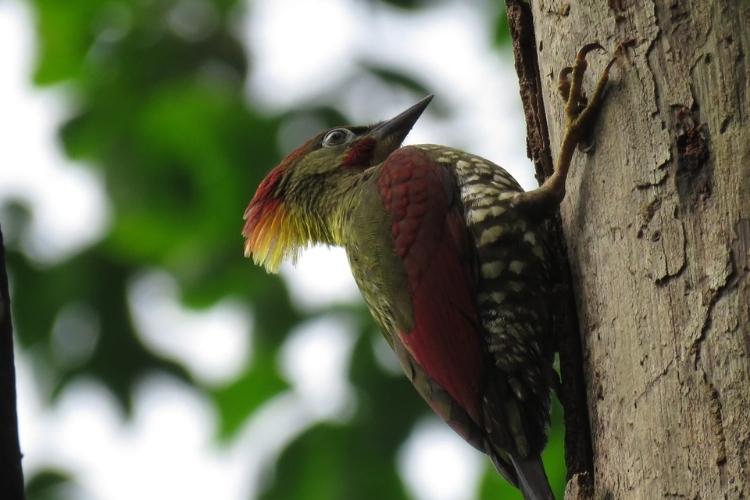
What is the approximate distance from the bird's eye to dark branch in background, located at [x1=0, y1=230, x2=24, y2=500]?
2854 millimetres

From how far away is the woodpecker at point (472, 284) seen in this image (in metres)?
3.47

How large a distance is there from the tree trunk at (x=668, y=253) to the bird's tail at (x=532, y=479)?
15.2 inches

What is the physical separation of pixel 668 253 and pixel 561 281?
77cm

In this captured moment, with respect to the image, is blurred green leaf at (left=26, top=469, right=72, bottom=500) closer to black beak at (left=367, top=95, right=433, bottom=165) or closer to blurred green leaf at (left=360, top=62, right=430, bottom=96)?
black beak at (left=367, top=95, right=433, bottom=165)

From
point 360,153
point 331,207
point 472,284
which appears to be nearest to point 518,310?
point 472,284

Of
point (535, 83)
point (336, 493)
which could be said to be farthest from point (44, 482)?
point (535, 83)

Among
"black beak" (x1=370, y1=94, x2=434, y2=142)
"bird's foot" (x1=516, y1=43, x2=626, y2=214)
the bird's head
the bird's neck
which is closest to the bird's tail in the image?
"bird's foot" (x1=516, y1=43, x2=626, y2=214)

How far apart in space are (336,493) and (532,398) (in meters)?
1.65

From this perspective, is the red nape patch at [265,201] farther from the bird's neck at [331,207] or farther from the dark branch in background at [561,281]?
the dark branch in background at [561,281]

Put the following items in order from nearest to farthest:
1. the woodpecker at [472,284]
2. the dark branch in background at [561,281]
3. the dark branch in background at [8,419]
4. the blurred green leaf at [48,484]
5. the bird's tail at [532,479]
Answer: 1. the dark branch in background at [8,419]
2. the dark branch in background at [561,281]
3. the bird's tail at [532,479]
4. the woodpecker at [472,284]
5. the blurred green leaf at [48,484]

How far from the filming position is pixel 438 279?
3547mm

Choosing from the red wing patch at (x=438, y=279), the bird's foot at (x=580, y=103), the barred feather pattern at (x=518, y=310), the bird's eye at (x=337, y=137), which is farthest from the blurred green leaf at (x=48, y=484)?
the bird's foot at (x=580, y=103)

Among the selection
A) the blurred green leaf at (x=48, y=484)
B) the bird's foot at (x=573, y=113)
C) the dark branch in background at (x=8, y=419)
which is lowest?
the blurred green leaf at (x=48, y=484)

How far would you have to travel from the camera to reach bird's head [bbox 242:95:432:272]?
4.60 metres
